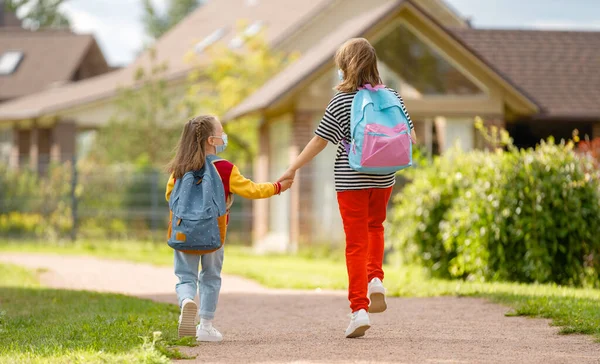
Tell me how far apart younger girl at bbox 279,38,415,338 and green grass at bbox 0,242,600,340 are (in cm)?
150

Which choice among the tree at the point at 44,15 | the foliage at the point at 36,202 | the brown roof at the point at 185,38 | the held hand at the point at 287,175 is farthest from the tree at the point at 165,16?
the held hand at the point at 287,175

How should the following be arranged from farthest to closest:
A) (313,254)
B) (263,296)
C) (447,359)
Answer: (313,254) → (263,296) → (447,359)

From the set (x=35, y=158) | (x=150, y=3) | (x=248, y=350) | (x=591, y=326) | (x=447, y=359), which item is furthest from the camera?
(x=150, y=3)

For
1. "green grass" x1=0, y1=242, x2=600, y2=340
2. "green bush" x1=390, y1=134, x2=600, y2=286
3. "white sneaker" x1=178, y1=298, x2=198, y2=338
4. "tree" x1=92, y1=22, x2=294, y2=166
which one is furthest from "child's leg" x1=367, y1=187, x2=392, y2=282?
"tree" x1=92, y1=22, x2=294, y2=166

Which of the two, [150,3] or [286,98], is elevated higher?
[150,3]

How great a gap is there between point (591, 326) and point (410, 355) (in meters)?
1.75

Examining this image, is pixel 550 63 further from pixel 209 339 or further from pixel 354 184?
pixel 209 339

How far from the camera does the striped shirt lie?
6621mm

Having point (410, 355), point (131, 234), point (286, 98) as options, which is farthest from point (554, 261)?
point (131, 234)

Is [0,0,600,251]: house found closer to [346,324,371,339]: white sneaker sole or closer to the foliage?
the foliage

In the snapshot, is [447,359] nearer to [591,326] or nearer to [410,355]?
[410,355]

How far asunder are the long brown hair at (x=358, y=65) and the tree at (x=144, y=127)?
750 inches

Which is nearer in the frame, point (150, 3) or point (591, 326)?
point (591, 326)

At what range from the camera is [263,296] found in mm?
10727
